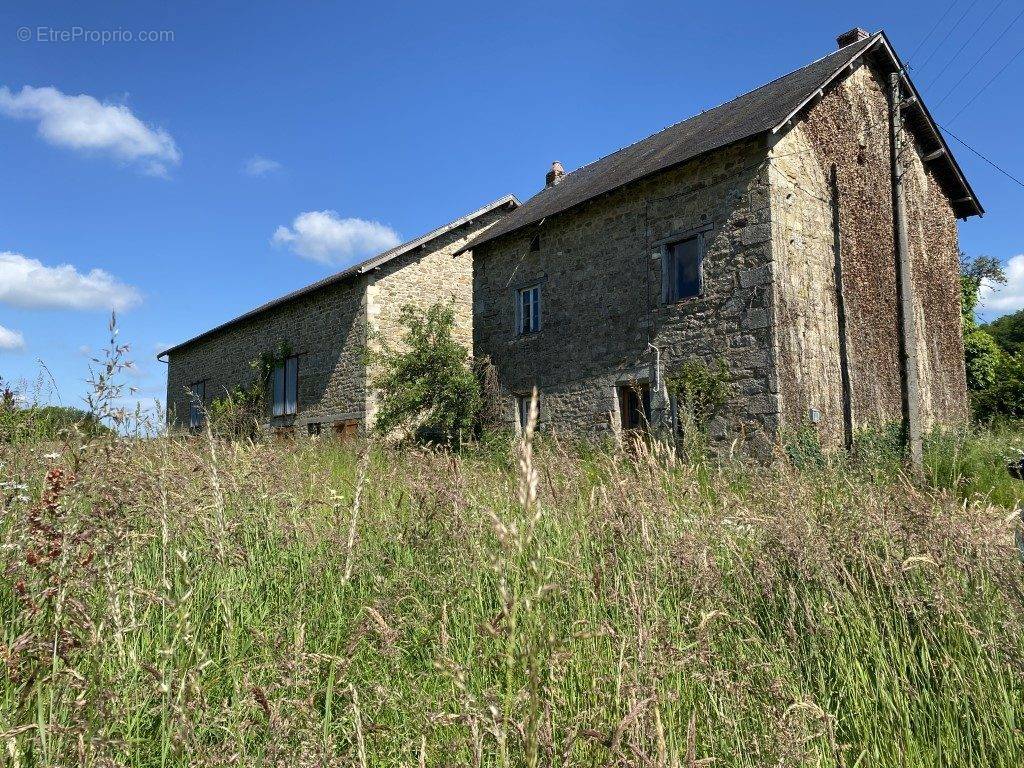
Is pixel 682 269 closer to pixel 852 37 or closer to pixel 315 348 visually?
pixel 852 37

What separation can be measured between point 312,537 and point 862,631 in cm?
253

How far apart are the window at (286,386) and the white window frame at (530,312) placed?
8.54 metres

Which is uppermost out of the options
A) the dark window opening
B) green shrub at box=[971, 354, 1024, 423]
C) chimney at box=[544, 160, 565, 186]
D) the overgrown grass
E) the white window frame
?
chimney at box=[544, 160, 565, 186]

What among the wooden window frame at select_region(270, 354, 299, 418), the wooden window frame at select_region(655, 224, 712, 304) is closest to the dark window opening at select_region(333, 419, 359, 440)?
the wooden window frame at select_region(270, 354, 299, 418)

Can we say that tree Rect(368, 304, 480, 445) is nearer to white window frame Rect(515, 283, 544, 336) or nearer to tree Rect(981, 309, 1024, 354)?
white window frame Rect(515, 283, 544, 336)

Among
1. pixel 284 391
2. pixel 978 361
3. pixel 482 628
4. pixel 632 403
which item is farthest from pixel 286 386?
pixel 978 361

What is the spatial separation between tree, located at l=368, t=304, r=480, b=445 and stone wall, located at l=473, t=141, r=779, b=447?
871 mm

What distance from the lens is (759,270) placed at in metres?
10.4

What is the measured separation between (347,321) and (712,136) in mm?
10731

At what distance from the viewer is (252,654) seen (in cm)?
248

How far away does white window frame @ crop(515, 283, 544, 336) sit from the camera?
563 inches

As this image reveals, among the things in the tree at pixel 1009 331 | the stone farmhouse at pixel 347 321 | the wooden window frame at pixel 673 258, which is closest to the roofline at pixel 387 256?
the stone farmhouse at pixel 347 321

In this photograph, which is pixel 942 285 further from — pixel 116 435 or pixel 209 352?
pixel 209 352

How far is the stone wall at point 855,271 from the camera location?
34.4 feet
